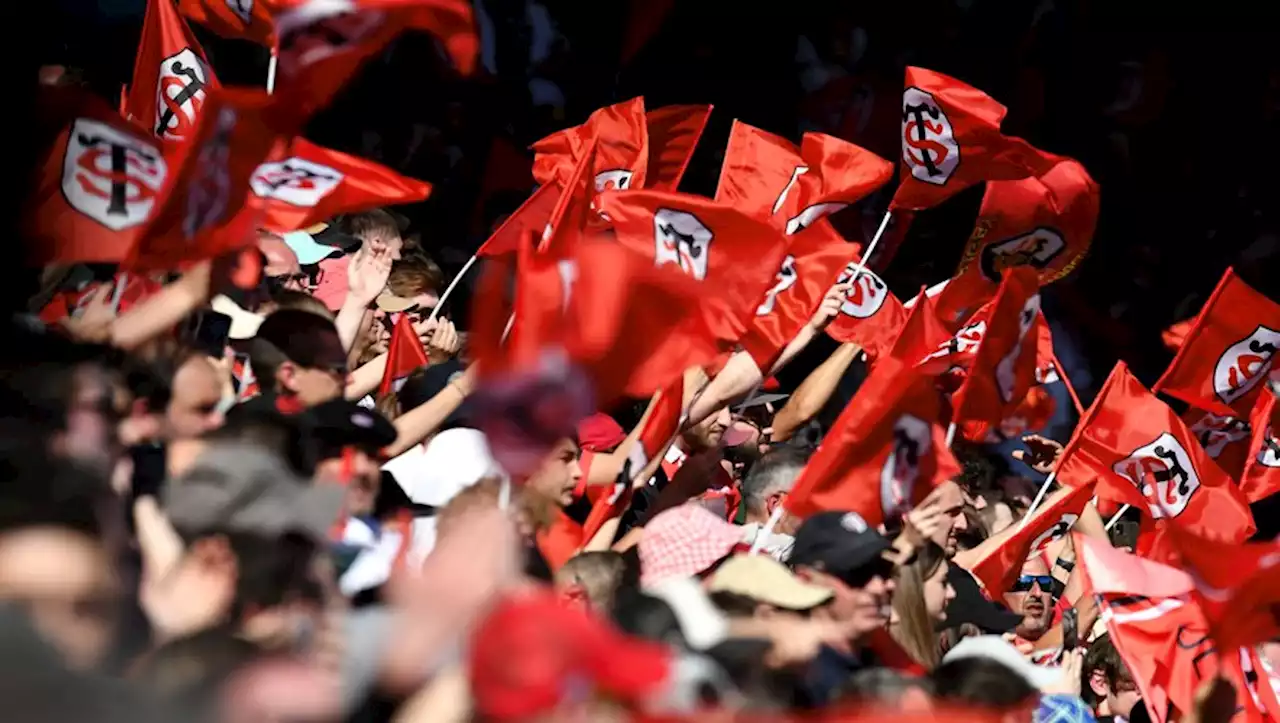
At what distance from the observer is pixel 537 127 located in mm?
7145

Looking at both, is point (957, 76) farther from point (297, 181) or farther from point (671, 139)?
point (297, 181)

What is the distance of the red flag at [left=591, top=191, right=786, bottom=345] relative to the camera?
4.08 metres

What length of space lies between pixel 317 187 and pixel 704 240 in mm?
1076

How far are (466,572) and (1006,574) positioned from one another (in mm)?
2665

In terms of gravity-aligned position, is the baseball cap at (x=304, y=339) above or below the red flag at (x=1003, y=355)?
above

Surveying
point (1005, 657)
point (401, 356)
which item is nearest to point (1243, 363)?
point (1005, 657)

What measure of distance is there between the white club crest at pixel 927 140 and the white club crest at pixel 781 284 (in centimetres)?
109

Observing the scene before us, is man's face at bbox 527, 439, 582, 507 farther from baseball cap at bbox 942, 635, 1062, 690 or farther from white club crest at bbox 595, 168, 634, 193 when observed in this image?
white club crest at bbox 595, 168, 634, 193

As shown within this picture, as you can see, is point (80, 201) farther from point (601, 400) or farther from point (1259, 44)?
point (1259, 44)

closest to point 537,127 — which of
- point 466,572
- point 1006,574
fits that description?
point 1006,574

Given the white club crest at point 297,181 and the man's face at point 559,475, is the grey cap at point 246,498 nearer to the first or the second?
the man's face at point 559,475

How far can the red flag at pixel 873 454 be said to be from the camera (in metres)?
3.48

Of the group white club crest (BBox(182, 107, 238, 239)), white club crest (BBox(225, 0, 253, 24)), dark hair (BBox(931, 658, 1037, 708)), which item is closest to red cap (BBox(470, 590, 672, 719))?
dark hair (BBox(931, 658, 1037, 708))

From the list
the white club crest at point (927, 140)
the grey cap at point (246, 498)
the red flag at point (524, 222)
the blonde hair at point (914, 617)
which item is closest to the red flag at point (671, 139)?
the white club crest at point (927, 140)
